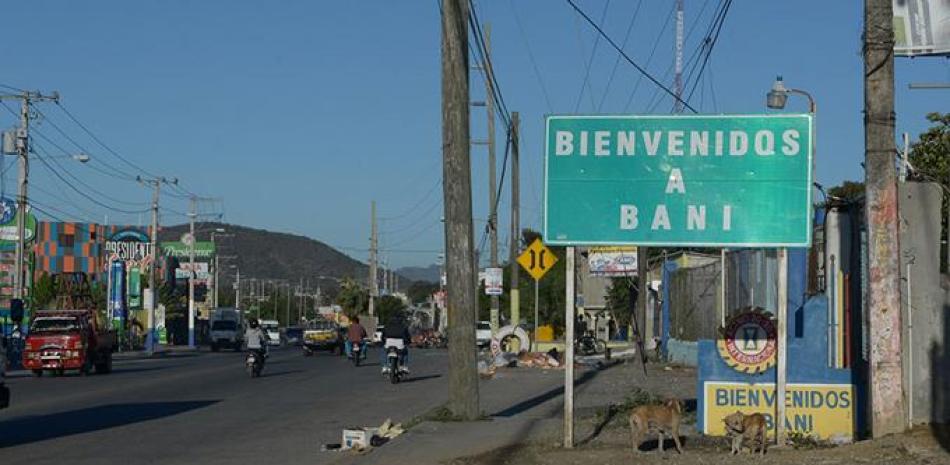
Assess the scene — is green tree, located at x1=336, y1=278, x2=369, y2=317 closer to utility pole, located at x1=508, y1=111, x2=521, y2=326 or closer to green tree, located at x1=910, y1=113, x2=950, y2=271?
utility pole, located at x1=508, y1=111, x2=521, y2=326

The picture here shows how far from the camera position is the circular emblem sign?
640 inches

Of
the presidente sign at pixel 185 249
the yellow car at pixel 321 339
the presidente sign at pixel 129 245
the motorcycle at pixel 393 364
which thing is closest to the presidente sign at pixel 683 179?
the motorcycle at pixel 393 364

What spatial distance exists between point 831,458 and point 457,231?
22.7ft

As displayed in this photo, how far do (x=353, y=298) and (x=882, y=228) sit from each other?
12554 cm

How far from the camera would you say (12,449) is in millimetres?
17766

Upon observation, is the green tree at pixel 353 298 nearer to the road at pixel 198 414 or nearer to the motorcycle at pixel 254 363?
the motorcycle at pixel 254 363

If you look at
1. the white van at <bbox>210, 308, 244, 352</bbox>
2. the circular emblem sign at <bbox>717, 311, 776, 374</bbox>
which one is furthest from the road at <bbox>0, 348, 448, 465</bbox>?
the white van at <bbox>210, 308, 244, 352</bbox>

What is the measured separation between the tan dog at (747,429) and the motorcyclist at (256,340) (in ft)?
78.4

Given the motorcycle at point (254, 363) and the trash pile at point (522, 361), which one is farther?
the trash pile at point (522, 361)

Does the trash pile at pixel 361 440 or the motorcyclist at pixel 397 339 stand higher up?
the motorcyclist at pixel 397 339

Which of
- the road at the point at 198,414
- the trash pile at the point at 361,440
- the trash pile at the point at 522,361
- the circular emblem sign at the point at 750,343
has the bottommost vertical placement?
the road at the point at 198,414

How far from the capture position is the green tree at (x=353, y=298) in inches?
5423

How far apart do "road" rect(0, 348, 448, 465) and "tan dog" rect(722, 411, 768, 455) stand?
4.79 metres

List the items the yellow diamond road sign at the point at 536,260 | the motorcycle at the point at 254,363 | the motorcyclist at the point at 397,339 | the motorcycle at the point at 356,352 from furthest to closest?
the motorcycle at the point at 356,352
the motorcycle at the point at 254,363
the yellow diamond road sign at the point at 536,260
the motorcyclist at the point at 397,339
